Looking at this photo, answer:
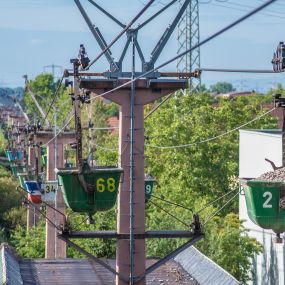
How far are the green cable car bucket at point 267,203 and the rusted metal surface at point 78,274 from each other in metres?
8.07

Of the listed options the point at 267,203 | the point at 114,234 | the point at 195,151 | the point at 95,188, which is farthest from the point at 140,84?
the point at 195,151

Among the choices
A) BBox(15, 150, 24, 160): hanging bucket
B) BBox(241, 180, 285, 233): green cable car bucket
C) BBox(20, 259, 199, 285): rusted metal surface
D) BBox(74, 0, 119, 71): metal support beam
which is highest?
BBox(74, 0, 119, 71): metal support beam

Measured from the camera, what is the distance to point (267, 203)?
1880 cm

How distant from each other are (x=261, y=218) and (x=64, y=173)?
112 inches

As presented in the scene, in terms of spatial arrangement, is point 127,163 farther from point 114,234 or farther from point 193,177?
point 193,177

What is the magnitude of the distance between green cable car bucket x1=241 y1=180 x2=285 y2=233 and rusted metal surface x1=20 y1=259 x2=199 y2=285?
8.07 meters

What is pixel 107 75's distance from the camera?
1889 cm

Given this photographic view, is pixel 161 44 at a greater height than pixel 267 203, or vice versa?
pixel 161 44

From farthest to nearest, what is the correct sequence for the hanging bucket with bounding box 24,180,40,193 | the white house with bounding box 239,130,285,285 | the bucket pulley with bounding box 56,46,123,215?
the white house with bounding box 239,130,285,285
the hanging bucket with bounding box 24,180,40,193
the bucket pulley with bounding box 56,46,123,215

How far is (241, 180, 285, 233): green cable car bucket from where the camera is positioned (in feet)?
61.7

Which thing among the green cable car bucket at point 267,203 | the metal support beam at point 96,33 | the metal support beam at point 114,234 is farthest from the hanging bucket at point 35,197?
the green cable car bucket at point 267,203

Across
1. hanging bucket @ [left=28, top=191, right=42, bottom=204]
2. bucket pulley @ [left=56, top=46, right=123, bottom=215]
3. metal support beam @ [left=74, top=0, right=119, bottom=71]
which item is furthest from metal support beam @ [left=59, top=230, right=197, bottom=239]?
hanging bucket @ [left=28, top=191, right=42, bottom=204]

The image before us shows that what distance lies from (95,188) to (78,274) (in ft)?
32.5

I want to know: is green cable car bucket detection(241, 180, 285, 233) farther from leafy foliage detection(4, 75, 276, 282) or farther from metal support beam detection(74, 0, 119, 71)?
leafy foliage detection(4, 75, 276, 282)
